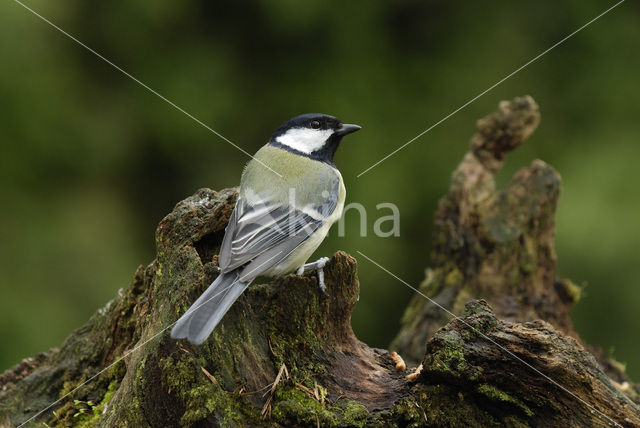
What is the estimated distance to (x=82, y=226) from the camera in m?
3.81

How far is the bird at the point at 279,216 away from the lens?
1811 millimetres

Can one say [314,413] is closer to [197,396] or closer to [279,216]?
[197,396]

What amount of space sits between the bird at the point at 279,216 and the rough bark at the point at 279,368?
8 centimetres

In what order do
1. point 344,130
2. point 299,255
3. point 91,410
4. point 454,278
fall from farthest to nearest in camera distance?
1. point 454,278
2. point 344,130
3. point 299,255
4. point 91,410

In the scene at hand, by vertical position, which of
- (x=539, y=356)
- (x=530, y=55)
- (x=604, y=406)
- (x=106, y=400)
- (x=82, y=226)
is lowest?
(x=106, y=400)

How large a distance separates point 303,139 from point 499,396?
5.14ft

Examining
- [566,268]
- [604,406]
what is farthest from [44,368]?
[566,268]

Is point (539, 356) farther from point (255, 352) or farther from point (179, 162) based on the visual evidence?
point (179, 162)

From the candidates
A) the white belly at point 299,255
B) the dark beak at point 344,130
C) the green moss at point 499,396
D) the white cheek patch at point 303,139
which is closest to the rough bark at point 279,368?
the green moss at point 499,396

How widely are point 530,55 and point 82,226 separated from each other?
3.00 meters

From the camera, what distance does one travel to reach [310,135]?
2949 millimetres

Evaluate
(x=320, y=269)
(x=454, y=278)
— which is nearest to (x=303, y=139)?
(x=320, y=269)

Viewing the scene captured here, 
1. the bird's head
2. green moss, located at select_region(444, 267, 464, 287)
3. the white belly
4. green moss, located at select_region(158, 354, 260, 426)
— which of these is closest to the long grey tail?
green moss, located at select_region(158, 354, 260, 426)

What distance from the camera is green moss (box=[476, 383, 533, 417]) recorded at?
174 cm
